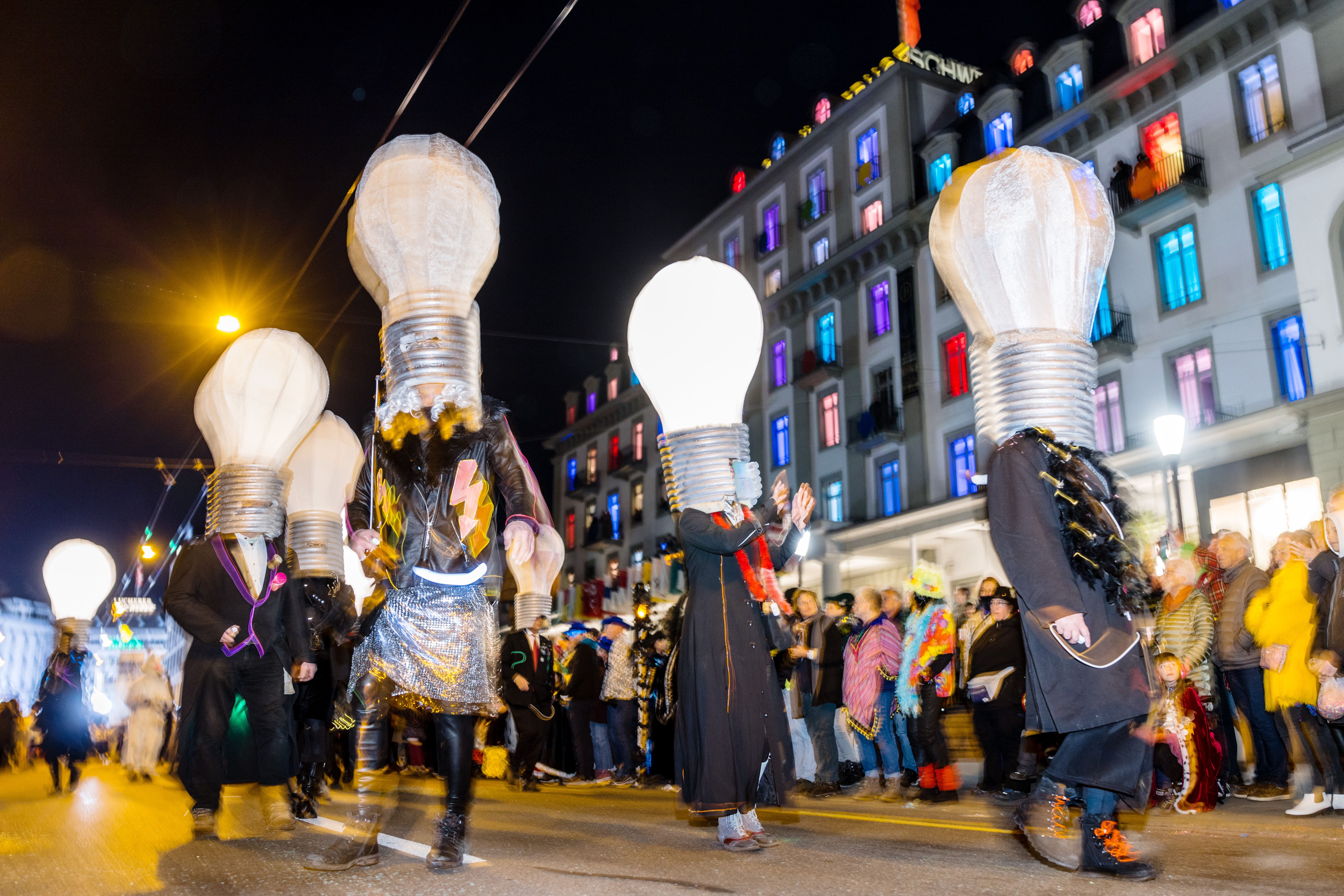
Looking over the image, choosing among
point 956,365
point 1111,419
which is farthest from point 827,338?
point 1111,419

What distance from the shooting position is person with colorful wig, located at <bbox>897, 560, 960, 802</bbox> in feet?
28.1

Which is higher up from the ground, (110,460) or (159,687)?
(110,460)

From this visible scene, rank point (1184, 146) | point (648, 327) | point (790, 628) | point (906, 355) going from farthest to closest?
point (906, 355) < point (1184, 146) < point (648, 327) < point (790, 628)

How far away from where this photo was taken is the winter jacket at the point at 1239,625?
7996 millimetres

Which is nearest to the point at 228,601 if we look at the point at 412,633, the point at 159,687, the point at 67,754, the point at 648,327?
the point at 412,633

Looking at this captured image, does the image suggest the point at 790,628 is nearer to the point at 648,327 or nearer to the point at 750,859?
the point at 750,859

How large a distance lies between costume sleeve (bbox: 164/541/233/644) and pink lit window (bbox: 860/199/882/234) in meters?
26.5

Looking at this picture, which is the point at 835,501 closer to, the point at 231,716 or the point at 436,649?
the point at 231,716

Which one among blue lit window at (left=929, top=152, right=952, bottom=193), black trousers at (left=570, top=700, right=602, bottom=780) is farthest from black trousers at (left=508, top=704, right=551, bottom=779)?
blue lit window at (left=929, top=152, right=952, bottom=193)

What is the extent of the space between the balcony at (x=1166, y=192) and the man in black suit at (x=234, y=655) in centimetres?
1974

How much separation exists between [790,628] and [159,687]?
569 inches

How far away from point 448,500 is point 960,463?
23.8 m

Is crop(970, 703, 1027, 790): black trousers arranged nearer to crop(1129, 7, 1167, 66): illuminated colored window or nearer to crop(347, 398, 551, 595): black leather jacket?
crop(347, 398, 551, 595): black leather jacket

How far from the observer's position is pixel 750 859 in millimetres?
4695
